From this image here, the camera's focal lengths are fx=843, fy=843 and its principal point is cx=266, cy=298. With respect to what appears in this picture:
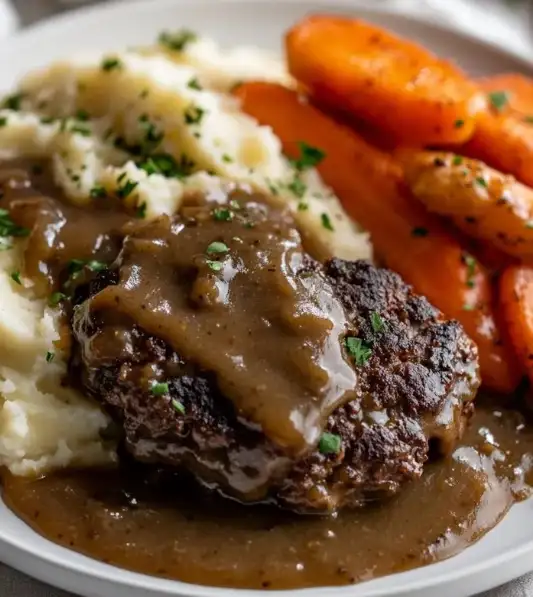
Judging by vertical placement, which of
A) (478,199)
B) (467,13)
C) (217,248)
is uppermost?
(478,199)

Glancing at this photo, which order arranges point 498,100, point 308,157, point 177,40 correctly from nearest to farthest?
point 308,157
point 498,100
point 177,40

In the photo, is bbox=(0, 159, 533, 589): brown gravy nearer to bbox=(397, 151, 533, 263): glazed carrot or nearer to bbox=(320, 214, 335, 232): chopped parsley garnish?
bbox=(320, 214, 335, 232): chopped parsley garnish

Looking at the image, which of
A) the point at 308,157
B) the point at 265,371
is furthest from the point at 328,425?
the point at 308,157

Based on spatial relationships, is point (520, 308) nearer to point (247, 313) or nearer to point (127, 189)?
point (247, 313)

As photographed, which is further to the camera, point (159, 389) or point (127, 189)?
point (127, 189)

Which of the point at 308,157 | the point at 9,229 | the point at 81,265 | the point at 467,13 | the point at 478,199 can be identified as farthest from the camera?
the point at 467,13

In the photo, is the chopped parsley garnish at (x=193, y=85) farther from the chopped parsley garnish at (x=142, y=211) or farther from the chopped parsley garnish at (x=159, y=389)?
the chopped parsley garnish at (x=159, y=389)
